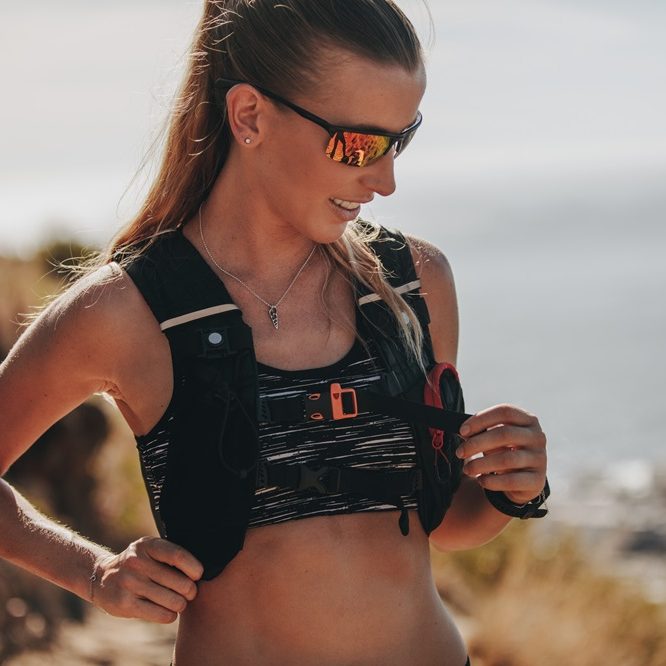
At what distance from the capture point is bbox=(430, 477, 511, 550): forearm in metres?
2.55

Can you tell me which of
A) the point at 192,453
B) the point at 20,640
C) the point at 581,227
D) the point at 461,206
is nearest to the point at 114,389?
the point at 192,453

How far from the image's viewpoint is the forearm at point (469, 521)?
255 centimetres

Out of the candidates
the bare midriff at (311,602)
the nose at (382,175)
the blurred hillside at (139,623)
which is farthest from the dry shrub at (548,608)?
the nose at (382,175)

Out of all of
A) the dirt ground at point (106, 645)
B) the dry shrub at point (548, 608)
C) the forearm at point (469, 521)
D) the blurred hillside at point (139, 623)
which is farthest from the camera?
the dry shrub at point (548, 608)

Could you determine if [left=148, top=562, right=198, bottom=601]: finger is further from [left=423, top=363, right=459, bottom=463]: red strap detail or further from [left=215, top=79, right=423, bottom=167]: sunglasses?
[left=215, top=79, right=423, bottom=167]: sunglasses

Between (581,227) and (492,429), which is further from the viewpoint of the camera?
(581,227)

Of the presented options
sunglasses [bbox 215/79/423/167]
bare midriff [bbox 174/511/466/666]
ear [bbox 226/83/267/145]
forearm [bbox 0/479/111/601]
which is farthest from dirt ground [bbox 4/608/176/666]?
sunglasses [bbox 215/79/423/167]

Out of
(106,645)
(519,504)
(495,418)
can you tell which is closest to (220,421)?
(495,418)

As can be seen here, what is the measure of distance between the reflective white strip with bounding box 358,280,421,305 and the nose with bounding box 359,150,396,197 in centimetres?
24

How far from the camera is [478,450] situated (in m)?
2.17

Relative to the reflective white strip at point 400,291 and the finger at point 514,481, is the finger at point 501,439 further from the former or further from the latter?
the reflective white strip at point 400,291

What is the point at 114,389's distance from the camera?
229 cm

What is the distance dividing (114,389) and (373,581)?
2.16 feet

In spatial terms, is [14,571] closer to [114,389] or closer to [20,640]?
[20,640]
